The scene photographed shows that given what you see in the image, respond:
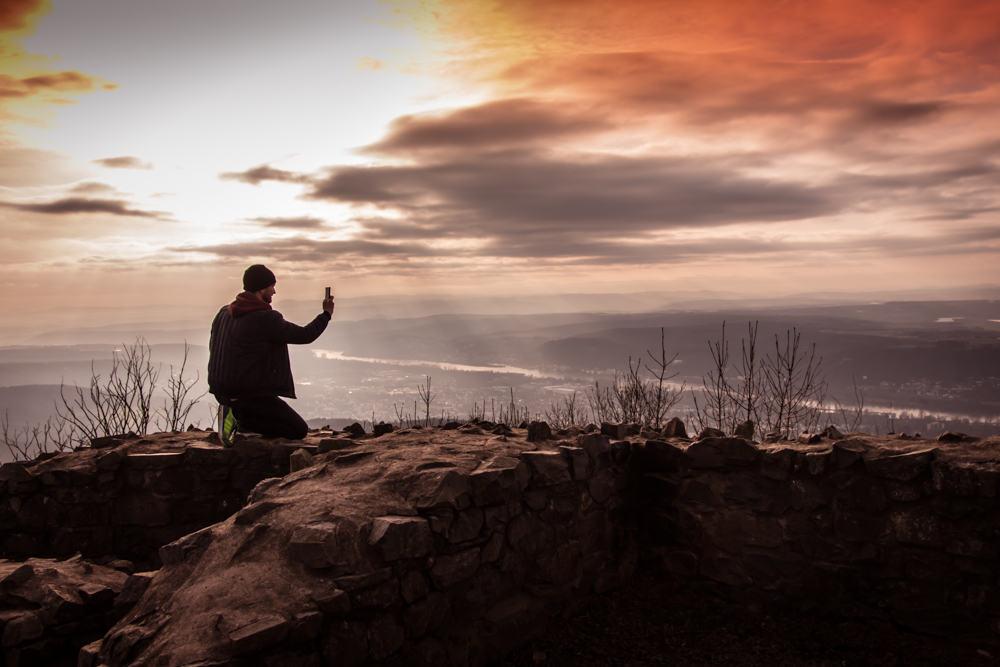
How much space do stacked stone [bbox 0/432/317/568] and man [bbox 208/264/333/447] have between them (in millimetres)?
313

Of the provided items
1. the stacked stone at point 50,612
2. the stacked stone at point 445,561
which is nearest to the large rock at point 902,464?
the stacked stone at point 445,561

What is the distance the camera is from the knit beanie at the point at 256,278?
648 centimetres

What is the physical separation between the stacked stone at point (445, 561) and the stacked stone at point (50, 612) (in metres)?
0.95

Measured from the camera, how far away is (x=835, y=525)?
539 centimetres

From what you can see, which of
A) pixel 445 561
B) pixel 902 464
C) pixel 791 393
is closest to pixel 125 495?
pixel 445 561

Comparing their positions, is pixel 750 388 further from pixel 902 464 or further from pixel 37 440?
pixel 37 440

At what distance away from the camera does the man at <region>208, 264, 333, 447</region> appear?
20.7 feet

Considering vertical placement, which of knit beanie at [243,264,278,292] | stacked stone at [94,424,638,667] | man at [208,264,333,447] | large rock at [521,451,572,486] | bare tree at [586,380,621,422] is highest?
knit beanie at [243,264,278,292]

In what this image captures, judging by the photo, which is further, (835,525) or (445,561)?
(835,525)

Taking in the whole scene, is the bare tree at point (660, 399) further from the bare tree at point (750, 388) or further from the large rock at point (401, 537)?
the large rock at point (401, 537)

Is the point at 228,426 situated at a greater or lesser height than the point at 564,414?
greater

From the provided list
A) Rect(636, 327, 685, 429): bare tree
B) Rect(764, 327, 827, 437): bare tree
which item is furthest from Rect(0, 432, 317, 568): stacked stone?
Rect(764, 327, 827, 437): bare tree

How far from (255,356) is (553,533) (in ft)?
11.7

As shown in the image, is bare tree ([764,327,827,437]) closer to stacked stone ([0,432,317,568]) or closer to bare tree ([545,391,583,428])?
bare tree ([545,391,583,428])
